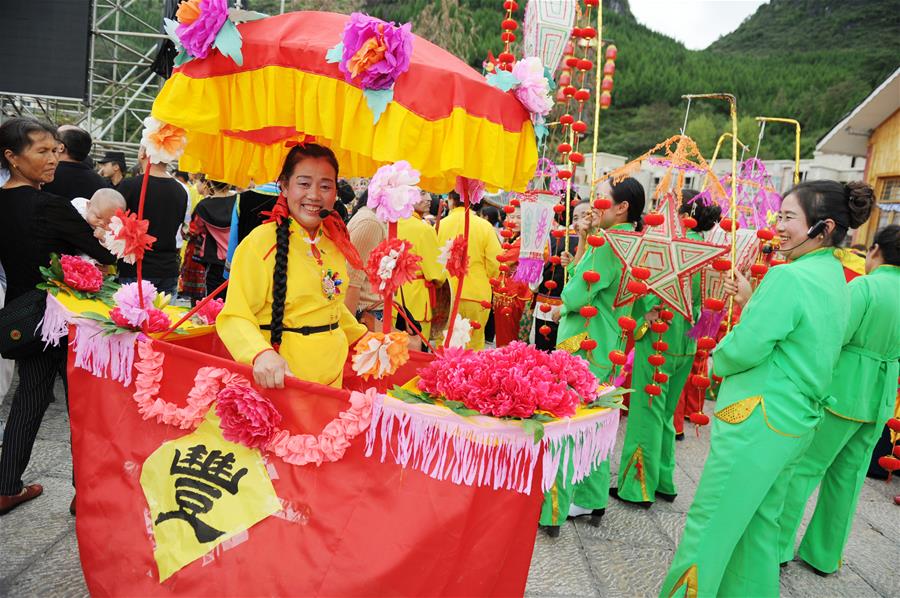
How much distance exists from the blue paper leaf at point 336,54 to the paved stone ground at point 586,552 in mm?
2421

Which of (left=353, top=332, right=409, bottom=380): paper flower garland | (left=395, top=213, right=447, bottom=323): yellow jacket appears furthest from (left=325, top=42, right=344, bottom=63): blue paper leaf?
(left=395, top=213, right=447, bottom=323): yellow jacket

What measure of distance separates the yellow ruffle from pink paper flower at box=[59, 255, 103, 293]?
3.72 ft

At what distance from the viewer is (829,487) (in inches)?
131

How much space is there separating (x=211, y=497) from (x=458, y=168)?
1505mm

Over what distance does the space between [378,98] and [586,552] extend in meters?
2.65

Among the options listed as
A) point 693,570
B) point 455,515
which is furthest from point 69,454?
point 693,570

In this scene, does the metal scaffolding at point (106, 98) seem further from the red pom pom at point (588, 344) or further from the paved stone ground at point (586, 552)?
the red pom pom at point (588, 344)

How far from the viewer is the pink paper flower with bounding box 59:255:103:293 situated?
286 cm

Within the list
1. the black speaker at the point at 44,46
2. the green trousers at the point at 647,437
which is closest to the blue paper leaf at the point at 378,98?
the green trousers at the point at 647,437

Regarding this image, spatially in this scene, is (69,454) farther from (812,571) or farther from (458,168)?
(812,571)

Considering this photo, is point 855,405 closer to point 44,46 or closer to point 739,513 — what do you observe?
point 739,513

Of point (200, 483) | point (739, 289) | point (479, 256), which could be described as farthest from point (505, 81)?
point (479, 256)

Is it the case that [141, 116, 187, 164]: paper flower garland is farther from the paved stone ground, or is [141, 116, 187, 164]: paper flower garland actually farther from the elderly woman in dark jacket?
the paved stone ground

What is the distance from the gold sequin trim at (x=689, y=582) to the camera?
2.51m
